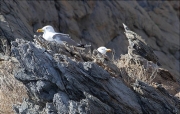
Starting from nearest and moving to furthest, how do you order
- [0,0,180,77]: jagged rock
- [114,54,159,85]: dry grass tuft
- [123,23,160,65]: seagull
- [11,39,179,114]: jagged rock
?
[11,39,179,114]: jagged rock
[114,54,159,85]: dry grass tuft
[123,23,160,65]: seagull
[0,0,180,77]: jagged rock

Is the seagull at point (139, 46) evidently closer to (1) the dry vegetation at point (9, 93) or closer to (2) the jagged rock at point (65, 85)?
(1) the dry vegetation at point (9, 93)

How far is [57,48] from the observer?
8680mm

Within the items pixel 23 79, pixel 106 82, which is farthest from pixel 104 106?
pixel 23 79

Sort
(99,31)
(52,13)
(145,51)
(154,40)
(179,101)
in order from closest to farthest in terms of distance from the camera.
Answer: (179,101), (145,51), (52,13), (99,31), (154,40)

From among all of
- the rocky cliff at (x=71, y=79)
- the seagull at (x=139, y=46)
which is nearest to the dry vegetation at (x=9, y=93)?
the rocky cliff at (x=71, y=79)

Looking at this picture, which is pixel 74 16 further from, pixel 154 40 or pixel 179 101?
pixel 179 101

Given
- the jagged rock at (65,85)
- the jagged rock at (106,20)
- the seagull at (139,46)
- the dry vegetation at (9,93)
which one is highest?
the jagged rock at (106,20)

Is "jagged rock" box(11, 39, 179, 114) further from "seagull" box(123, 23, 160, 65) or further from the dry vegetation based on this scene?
"seagull" box(123, 23, 160, 65)

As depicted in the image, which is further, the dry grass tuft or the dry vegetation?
the dry grass tuft

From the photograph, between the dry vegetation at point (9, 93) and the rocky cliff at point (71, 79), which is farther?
the dry vegetation at point (9, 93)

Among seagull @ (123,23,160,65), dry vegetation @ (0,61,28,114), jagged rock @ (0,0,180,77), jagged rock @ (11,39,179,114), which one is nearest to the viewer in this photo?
jagged rock @ (11,39,179,114)

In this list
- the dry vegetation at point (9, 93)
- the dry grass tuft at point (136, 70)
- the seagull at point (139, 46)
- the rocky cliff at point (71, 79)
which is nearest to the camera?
the rocky cliff at point (71, 79)

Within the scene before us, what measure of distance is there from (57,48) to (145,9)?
12.3 meters

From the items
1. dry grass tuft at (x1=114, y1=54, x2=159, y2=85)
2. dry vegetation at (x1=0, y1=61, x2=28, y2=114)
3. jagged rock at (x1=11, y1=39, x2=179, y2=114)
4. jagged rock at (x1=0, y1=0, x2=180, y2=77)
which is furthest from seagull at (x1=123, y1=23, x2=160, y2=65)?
jagged rock at (x1=11, y1=39, x2=179, y2=114)
